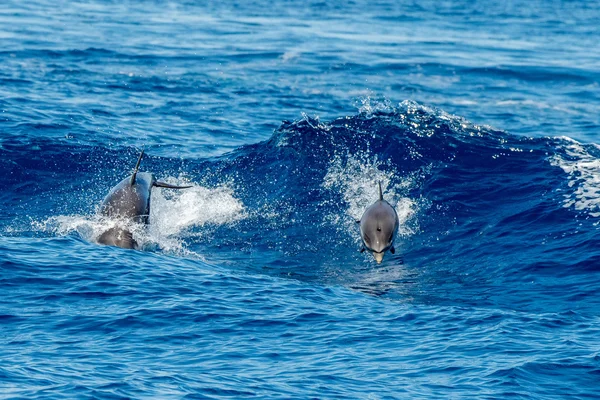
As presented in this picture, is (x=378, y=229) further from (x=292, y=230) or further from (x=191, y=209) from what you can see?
(x=191, y=209)

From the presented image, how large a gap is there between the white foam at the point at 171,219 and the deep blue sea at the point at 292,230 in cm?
8

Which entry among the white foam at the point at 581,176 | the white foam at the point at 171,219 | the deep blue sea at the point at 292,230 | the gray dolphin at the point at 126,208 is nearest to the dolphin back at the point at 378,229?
the deep blue sea at the point at 292,230

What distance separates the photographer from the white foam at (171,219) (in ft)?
77.4

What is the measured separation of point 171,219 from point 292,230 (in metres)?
3.15

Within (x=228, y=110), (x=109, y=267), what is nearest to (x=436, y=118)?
(x=228, y=110)

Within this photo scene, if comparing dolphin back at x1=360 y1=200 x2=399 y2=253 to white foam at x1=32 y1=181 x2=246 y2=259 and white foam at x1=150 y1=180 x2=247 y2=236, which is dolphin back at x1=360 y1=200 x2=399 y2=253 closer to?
white foam at x1=32 y1=181 x2=246 y2=259

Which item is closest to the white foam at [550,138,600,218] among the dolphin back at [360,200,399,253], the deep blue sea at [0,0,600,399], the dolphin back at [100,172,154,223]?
the deep blue sea at [0,0,600,399]

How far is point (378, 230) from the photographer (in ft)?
64.7

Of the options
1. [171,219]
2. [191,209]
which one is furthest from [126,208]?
[191,209]


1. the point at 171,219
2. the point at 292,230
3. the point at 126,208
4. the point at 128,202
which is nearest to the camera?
the point at 126,208

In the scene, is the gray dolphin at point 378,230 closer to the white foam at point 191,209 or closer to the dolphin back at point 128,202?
the dolphin back at point 128,202

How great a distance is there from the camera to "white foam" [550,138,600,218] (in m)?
26.2

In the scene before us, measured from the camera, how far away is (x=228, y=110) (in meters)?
41.5

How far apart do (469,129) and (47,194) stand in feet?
42.1
